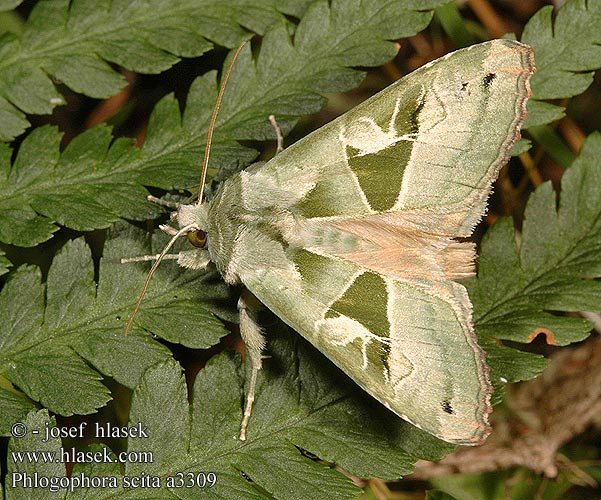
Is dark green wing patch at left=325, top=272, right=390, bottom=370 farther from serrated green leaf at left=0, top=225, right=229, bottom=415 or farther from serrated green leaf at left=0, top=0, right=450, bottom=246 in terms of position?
serrated green leaf at left=0, top=0, right=450, bottom=246

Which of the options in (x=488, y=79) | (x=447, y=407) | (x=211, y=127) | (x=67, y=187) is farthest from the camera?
(x=67, y=187)

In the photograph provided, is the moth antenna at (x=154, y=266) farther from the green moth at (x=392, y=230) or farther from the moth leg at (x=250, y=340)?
the moth leg at (x=250, y=340)

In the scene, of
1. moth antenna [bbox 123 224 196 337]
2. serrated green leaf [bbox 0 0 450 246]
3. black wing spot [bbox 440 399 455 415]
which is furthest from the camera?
serrated green leaf [bbox 0 0 450 246]

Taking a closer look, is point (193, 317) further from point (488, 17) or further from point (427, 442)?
point (488, 17)

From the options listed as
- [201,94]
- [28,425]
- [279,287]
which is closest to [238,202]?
[279,287]

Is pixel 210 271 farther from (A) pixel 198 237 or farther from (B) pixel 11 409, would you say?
(B) pixel 11 409

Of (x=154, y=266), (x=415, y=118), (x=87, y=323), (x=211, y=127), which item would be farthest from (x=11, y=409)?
(x=415, y=118)

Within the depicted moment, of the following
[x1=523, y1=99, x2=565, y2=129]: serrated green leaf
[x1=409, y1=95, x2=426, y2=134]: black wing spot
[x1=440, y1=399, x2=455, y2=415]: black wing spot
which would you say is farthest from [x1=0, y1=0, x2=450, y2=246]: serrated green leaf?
[x1=440, y1=399, x2=455, y2=415]: black wing spot
